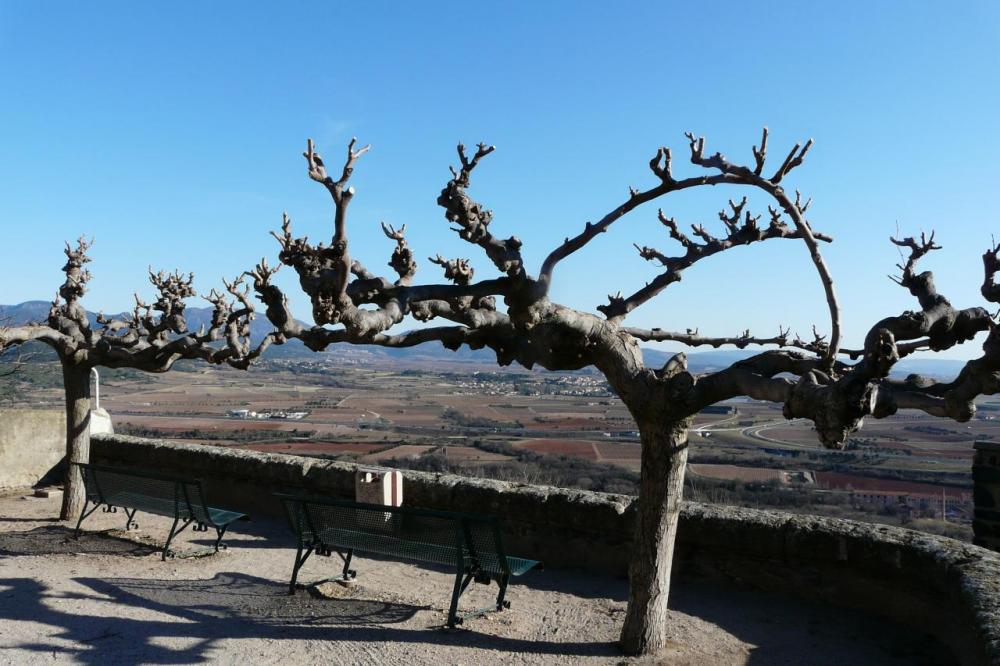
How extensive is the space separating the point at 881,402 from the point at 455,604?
319cm

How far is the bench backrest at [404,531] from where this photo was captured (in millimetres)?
5574

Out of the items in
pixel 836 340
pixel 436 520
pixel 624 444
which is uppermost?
pixel 836 340

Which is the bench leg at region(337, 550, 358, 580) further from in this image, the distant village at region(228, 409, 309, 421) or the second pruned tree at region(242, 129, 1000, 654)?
the distant village at region(228, 409, 309, 421)

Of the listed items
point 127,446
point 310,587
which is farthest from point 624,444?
point 310,587

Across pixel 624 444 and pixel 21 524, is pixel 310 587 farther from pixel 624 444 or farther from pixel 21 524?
pixel 624 444

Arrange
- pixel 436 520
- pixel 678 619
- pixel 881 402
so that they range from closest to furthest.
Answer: pixel 881 402
pixel 678 619
pixel 436 520

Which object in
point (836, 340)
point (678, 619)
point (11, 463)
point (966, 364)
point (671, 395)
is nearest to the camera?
point (966, 364)

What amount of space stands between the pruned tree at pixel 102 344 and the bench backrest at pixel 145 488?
0.62 m

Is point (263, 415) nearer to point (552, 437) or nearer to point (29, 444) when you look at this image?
point (552, 437)

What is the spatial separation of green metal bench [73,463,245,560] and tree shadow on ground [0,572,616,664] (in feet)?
2.86

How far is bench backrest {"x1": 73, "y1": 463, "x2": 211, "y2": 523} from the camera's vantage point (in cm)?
724

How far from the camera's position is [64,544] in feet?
24.9

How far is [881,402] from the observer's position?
3619mm

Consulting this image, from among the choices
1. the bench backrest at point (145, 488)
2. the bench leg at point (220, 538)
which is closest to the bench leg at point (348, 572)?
the bench leg at point (220, 538)
